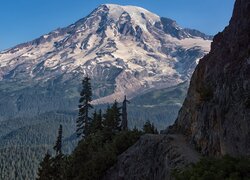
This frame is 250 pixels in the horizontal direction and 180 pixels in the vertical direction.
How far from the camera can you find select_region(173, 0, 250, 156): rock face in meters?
30.8

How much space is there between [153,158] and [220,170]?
1937 cm

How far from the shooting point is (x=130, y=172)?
144 feet

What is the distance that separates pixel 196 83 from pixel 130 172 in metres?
10.9

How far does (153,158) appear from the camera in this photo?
41.8 meters

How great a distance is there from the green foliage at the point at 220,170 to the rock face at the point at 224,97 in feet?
17.4

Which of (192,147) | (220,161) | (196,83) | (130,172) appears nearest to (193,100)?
(196,83)

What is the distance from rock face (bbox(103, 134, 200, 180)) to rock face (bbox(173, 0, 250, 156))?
1.48 m

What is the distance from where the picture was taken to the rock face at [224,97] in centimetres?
3081

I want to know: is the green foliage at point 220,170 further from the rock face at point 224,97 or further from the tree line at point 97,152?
the tree line at point 97,152

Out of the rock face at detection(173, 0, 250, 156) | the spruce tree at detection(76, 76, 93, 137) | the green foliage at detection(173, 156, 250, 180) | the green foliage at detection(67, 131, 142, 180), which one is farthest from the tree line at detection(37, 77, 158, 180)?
the green foliage at detection(173, 156, 250, 180)

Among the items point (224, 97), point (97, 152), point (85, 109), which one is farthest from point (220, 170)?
point (85, 109)

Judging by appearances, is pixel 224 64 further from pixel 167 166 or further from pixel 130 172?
pixel 130 172

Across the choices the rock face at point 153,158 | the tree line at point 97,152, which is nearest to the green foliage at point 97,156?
the tree line at point 97,152

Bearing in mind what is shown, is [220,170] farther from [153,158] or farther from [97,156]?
[97,156]
